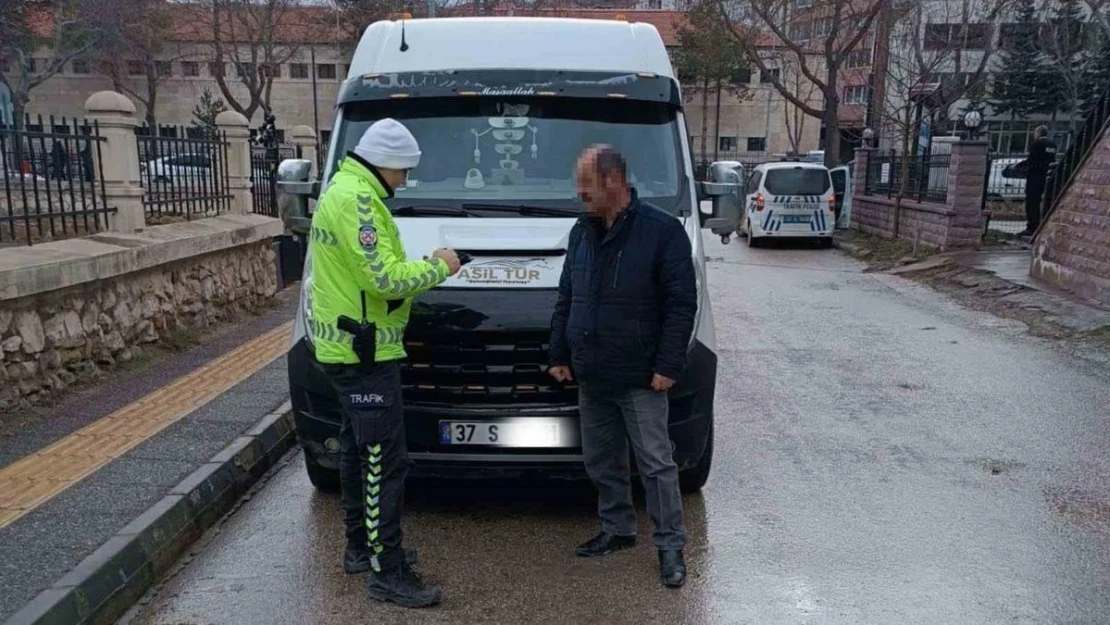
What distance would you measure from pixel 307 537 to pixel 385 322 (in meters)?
1.55

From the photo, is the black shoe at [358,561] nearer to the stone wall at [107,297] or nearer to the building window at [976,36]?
the stone wall at [107,297]

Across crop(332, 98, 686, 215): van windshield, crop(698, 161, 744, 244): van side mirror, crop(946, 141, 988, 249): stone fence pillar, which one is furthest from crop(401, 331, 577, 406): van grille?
crop(946, 141, 988, 249): stone fence pillar

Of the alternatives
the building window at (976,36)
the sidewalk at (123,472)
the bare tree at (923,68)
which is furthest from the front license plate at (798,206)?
the sidewalk at (123,472)

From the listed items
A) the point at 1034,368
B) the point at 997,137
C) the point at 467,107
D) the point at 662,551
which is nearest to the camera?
the point at 662,551

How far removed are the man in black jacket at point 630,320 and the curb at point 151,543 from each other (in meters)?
2.07

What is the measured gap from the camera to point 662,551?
13.4 ft

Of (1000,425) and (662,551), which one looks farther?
(1000,425)

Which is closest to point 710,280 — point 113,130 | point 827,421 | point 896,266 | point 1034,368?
point 896,266

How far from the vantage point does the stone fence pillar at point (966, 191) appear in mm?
15844

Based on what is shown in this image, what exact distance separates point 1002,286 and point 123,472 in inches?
459

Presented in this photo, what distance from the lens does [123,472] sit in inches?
195

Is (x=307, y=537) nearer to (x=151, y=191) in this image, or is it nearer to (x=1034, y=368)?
(x=151, y=191)

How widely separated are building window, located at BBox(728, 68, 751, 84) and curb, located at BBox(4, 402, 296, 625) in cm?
5117

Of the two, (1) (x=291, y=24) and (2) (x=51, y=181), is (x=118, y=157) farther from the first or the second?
(1) (x=291, y=24)
